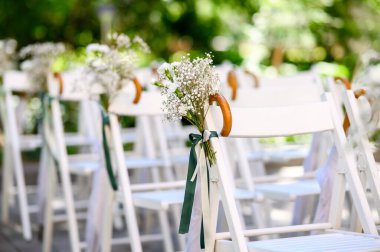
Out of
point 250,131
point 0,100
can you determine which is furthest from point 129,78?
point 0,100

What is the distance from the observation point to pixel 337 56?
1507 centimetres

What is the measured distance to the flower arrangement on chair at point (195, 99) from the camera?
294 centimetres

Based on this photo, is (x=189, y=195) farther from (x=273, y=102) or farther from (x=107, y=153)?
(x=273, y=102)

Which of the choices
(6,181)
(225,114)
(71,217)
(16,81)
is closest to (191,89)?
(225,114)

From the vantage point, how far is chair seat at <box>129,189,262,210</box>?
12.4 ft

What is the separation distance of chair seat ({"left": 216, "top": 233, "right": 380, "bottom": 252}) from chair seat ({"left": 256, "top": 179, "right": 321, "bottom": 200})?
86cm

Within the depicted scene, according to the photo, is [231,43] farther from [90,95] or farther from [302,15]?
[90,95]

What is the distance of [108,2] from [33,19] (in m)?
1.30

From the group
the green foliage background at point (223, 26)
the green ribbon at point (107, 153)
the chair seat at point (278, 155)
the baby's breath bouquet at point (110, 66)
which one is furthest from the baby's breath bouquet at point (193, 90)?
Result: the green foliage background at point (223, 26)

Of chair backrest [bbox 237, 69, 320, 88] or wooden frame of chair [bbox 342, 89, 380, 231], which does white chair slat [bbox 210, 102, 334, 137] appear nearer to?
wooden frame of chair [bbox 342, 89, 380, 231]

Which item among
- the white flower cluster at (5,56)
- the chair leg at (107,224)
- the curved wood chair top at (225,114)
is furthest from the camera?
the white flower cluster at (5,56)

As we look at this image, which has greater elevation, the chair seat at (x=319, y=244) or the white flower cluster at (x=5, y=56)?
the white flower cluster at (x=5, y=56)

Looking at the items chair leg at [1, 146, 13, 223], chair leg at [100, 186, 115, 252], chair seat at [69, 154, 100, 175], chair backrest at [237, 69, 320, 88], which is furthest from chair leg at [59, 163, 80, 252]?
chair leg at [1, 146, 13, 223]

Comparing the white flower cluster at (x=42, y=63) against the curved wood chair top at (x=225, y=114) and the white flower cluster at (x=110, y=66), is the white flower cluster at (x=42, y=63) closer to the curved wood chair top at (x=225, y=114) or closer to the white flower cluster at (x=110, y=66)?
the white flower cluster at (x=110, y=66)
